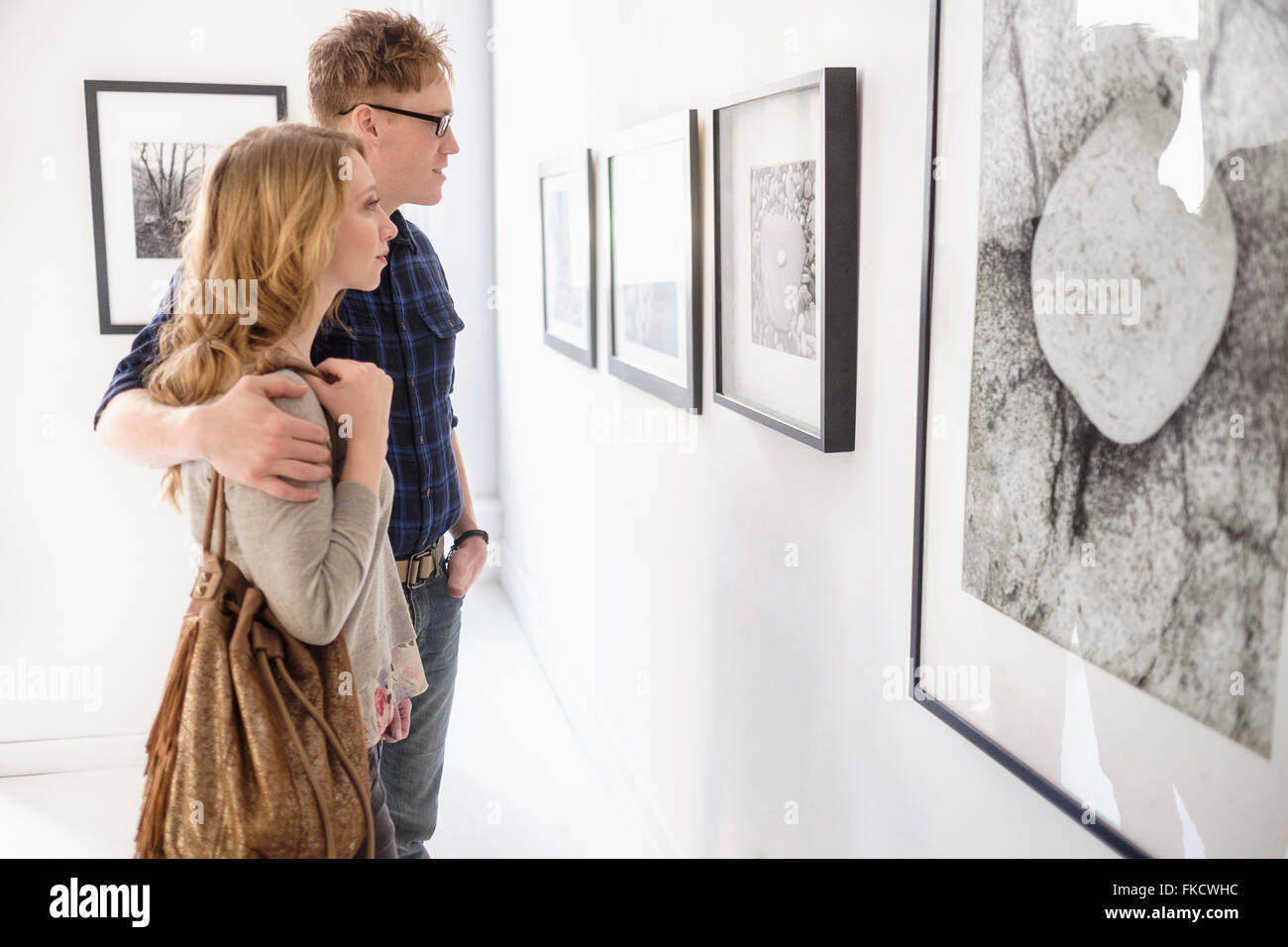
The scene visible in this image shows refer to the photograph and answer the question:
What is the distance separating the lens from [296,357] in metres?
1.33

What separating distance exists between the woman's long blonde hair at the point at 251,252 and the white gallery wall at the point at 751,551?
0.69m

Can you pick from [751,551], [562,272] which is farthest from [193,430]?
[562,272]

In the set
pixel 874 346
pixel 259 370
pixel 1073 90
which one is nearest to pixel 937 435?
pixel 874 346

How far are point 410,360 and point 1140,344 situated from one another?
126 cm

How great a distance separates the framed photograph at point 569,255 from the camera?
278 cm

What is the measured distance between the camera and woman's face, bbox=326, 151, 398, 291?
4.37 ft

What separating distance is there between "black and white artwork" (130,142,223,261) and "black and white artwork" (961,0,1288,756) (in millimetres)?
2450

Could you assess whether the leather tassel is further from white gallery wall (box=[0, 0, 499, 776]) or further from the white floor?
white gallery wall (box=[0, 0, 499, 776])

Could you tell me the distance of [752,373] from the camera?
174cm

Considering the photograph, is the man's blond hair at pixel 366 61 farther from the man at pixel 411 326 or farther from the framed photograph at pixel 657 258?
the framed photograph at pixel 657 258

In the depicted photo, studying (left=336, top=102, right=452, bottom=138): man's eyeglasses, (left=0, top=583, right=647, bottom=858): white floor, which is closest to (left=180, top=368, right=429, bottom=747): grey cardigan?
(left=336, top=102, right=452, bottom=138): man's eyeglasses

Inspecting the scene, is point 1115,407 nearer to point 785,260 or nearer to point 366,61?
point 785,260

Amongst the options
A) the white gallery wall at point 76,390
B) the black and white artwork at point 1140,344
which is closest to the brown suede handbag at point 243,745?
the black and white artwork at point 1140,344

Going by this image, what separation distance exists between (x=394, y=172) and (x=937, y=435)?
110cm
